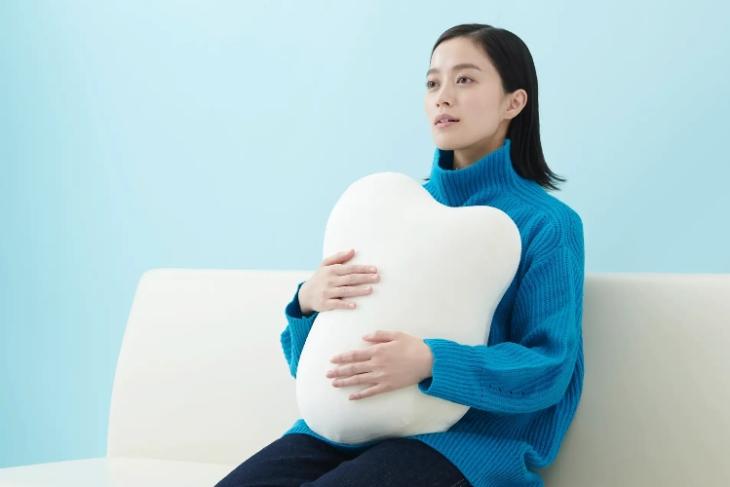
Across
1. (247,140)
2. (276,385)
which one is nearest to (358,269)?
(276,385)

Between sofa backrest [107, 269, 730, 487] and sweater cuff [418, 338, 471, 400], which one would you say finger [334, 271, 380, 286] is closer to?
sweater cuff [418, 338, 471, 400]

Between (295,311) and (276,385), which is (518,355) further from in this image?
(276,385)

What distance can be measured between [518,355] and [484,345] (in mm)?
47

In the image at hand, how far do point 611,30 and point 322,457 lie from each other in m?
1.02

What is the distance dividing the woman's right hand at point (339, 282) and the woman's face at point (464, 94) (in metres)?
0.31

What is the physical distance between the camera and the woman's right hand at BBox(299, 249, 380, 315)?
4.50 feet

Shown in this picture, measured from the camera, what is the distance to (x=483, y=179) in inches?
63.3

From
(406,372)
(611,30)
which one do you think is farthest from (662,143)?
(406,372)

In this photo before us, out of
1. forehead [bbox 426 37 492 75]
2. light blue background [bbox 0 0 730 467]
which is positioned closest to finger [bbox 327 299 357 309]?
forehead [bbox 426 37 492 75]

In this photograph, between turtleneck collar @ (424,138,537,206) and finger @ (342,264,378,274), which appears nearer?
finger @ (342,264,378,274)

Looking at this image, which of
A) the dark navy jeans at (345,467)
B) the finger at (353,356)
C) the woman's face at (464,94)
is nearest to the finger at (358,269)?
the finger at (353,356)

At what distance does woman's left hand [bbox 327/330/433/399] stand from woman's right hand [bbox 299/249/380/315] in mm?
75

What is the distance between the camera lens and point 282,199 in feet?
8.38

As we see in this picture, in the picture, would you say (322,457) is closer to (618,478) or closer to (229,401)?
(618,478)
